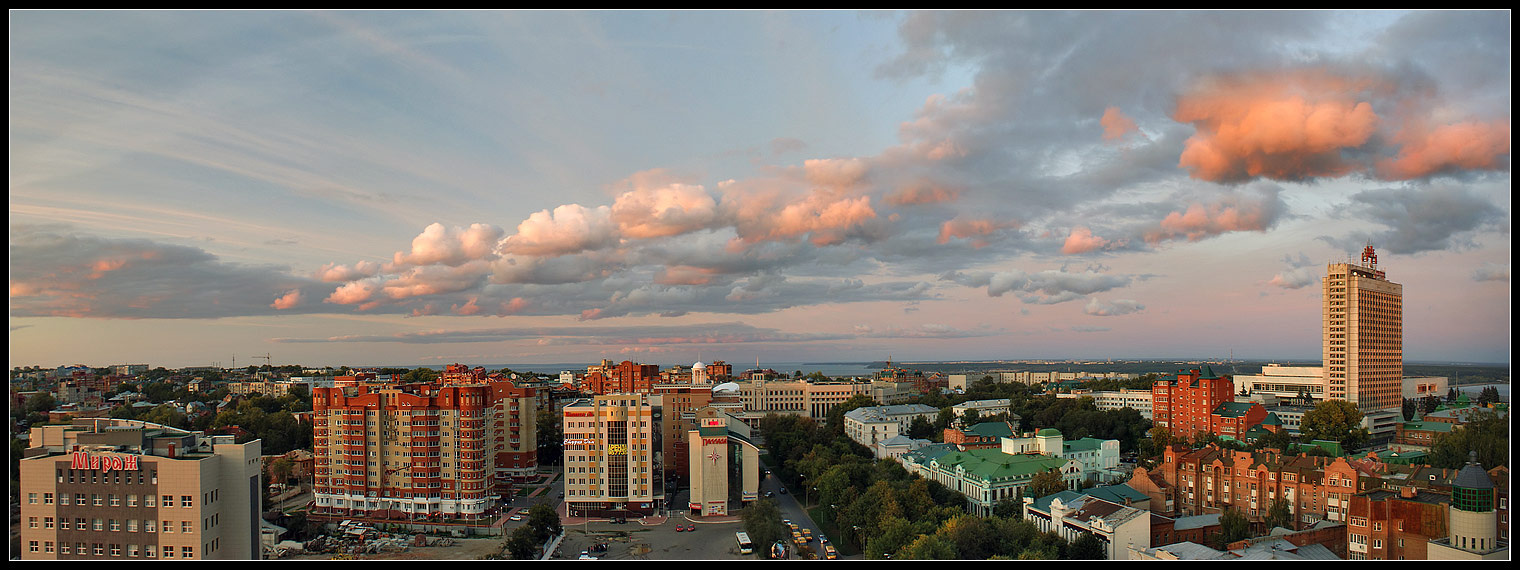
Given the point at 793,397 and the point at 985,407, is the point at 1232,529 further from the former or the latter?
the point at 793,397

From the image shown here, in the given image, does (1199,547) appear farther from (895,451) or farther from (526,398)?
(526,398)

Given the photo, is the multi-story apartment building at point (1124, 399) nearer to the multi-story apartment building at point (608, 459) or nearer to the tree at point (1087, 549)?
→ the multi-story apartment building at point (608, 459)

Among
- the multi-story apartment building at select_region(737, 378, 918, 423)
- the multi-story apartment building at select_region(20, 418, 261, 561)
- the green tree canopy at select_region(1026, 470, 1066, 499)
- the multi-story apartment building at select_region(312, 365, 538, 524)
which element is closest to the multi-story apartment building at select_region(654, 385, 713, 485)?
the multi-story apartment building at select_region(312, 365, 538, 524)

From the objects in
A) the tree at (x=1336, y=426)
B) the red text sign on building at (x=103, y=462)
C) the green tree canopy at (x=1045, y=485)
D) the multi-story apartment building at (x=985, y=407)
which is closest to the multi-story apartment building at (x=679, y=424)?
the green tree canopy at (x=1045, y=485)

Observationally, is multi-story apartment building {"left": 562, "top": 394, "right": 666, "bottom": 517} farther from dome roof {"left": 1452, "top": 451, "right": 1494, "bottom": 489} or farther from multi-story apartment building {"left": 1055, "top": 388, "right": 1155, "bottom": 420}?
multi-story apartment building {"left": 1055, "top": 388, "right": 1155, "bottom": 420}

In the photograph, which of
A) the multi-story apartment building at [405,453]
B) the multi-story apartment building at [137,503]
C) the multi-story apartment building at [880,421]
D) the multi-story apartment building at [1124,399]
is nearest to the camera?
the multi-story apartment building at [137,503]
